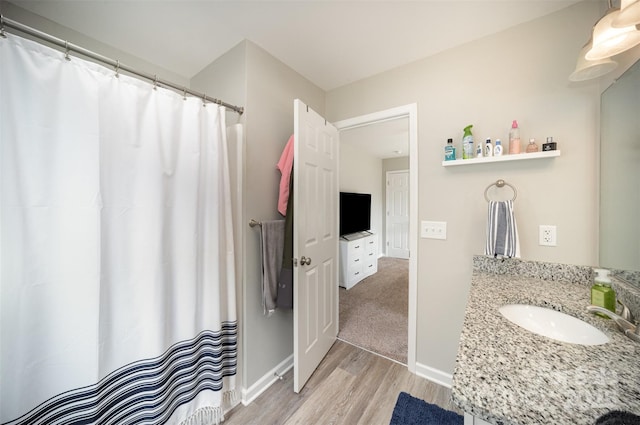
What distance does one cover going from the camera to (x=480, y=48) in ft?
4.88

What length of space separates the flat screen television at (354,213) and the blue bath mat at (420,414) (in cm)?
240

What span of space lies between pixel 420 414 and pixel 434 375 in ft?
1.19

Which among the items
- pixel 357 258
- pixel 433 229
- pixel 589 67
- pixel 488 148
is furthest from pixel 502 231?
pixel 357 258

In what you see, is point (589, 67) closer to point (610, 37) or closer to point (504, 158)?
point (610, 37)

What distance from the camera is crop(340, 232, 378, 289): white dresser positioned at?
350cm

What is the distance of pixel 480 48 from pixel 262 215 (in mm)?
1852

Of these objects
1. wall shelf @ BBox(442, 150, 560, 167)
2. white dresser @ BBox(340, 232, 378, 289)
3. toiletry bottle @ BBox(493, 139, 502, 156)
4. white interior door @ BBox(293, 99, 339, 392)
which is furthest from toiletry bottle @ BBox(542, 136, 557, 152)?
white dresser @ BBox(340, 232, 378, 289)

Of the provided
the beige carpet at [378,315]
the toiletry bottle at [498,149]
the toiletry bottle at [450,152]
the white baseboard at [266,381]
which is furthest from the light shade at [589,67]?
the white baseboard at [266,381]

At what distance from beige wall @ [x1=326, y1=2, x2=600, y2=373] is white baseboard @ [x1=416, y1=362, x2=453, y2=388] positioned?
1.2 inches

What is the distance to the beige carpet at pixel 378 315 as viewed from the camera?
6.80 feet

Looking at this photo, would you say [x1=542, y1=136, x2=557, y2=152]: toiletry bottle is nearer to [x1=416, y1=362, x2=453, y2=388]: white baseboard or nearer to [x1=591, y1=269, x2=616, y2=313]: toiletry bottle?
[x1=591, y1=269, x2=616, y2=313]: toiletry bottle

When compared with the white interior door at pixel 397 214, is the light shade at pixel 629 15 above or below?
above

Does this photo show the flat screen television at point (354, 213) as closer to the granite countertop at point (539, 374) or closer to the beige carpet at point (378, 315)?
the beige carpet at point (378, 315)

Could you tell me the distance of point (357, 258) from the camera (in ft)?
12.4
